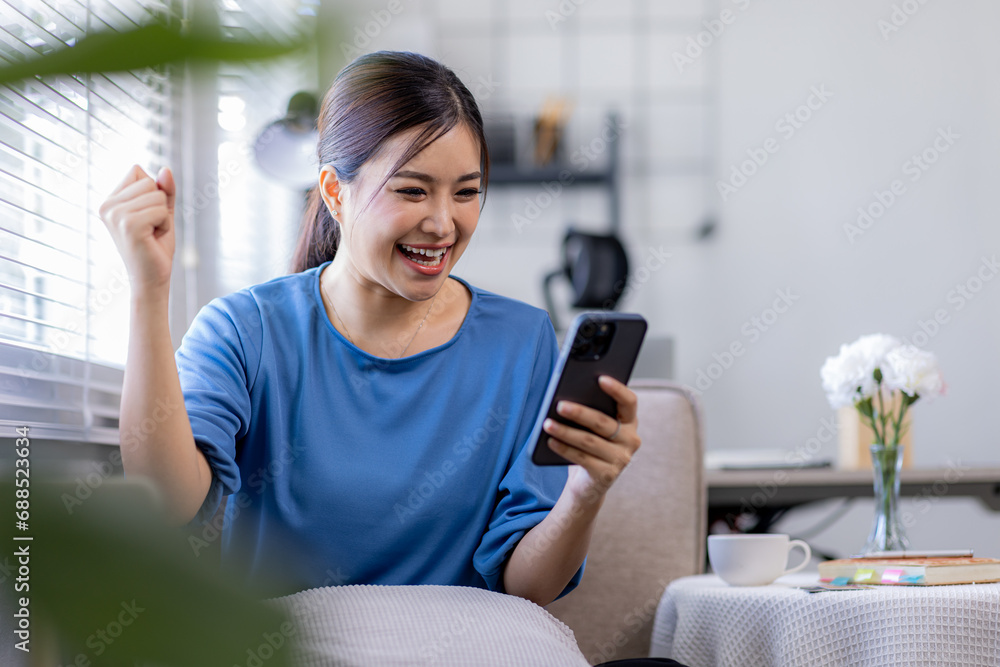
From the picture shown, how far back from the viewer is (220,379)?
3.26 ft

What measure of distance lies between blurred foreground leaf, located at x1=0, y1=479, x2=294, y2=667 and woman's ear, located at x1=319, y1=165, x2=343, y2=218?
1.02 meters

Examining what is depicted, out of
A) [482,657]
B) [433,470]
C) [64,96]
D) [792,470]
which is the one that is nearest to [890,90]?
[792,470]

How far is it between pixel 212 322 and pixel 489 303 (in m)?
0.39

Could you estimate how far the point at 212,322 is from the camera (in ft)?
3.51

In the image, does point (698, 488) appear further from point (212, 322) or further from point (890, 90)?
point (890, 90)
